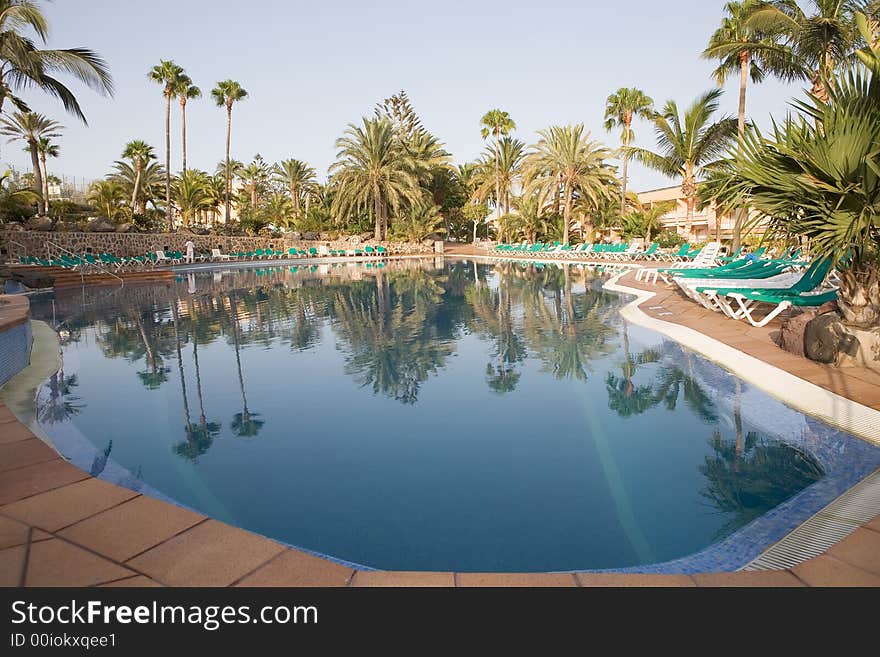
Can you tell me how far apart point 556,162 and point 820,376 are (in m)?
28.9

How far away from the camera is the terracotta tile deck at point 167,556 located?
2158mm

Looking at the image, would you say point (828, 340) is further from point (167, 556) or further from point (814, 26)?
point (814, 26)

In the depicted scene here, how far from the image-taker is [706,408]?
5.02 metres

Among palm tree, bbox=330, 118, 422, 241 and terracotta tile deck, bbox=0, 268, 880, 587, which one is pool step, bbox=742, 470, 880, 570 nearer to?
terracotta tile deck, bbox=0, 268, 880, 587

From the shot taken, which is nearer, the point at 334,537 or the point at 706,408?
the point at 334,537

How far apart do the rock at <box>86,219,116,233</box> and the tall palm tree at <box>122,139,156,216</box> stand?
1304 centimetres

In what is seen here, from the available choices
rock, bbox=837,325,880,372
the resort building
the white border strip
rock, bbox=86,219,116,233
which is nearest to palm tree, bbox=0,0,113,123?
rock, bbox=86,219,116,233

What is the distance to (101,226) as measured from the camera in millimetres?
26156

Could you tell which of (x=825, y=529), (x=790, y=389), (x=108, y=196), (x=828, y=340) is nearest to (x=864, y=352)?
(x=828, y=340)

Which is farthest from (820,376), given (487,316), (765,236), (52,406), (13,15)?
(13,15)

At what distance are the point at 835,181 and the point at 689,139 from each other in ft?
73.9

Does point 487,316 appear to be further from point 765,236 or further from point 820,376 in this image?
point 820,376

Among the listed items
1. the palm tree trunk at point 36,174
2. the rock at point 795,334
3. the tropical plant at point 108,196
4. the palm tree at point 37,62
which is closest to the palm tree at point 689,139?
the rock at point 795,334
